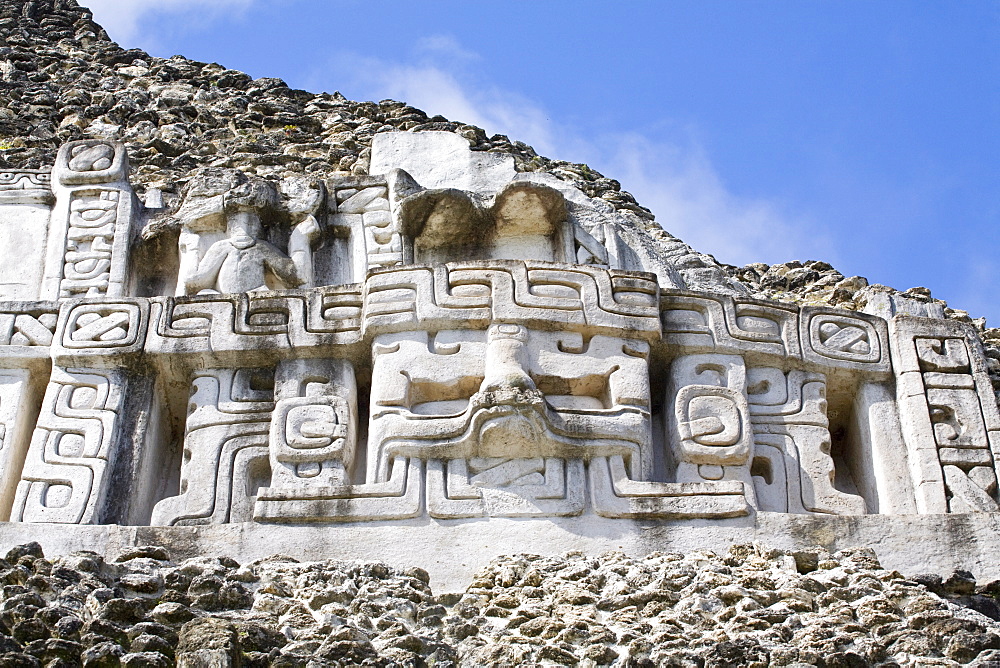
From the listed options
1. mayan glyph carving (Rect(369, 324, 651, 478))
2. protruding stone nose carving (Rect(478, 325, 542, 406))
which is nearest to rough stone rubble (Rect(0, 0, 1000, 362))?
mayan glyph carving (Rect(369, 324, 651, 478))

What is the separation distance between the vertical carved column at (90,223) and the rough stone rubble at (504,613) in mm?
2293

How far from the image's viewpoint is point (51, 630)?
4969 mm

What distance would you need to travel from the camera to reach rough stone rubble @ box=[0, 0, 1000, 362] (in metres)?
9.52

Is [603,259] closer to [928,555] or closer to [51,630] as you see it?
[928,555]

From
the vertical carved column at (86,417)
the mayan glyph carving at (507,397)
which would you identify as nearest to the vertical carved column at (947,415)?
the mayan glyph carving at (507,397)

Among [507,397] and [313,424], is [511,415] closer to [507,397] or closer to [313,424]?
[507,397]

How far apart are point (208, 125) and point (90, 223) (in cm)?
332

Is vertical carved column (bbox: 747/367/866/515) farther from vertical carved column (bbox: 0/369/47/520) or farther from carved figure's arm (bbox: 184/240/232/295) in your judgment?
vertical carved column (bbox: 0/369/47/520)

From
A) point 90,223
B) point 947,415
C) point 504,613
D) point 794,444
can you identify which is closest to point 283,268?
point 90,223

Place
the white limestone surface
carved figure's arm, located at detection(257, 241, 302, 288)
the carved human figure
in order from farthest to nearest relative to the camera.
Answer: the white limestone surface
carved figure's arm, located at detection(257, 241, 302, 288)
the carved human figure

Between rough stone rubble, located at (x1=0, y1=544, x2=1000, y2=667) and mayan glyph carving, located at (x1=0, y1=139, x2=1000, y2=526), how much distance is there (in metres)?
0.54

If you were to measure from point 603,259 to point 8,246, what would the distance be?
297 centimetres

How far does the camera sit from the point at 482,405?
6.39 m

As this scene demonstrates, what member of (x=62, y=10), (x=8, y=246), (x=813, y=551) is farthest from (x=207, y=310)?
(x=62, y=10)
